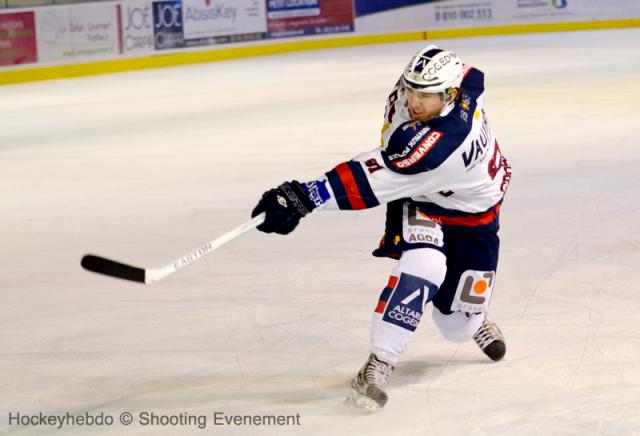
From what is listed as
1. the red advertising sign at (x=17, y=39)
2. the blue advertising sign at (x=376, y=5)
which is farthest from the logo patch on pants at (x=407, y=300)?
the blue advertising sign at (x=376, y=5)

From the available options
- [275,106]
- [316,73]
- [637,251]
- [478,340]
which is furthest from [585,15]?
[478,340]

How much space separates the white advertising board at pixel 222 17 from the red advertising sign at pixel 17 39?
238 cm

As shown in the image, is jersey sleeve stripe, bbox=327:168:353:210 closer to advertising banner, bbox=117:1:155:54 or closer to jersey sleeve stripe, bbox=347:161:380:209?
jersey sleeve stripe, bbox=347:161:380:209

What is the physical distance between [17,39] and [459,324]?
38.3 ft

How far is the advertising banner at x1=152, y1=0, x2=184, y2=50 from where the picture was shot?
1597 centimetres

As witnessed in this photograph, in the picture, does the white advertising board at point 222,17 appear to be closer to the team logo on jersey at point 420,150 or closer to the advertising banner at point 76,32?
the advertising banner at point 76,32

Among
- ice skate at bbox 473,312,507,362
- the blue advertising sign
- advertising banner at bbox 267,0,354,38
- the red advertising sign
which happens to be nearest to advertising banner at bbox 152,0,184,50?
advertising banner at bbox 267,0,354,38

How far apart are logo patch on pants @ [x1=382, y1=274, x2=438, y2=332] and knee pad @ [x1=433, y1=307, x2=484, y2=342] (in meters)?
0.33

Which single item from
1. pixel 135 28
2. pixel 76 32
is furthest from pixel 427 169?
pixel 135 28

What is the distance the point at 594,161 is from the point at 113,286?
12.2ft

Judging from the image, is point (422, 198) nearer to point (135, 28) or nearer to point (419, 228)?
point (419, 228)

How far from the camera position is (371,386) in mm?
3496

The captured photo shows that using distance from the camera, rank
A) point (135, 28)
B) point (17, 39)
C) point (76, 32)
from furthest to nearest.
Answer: point (135, 28) < point (76, 32) < point (17, 39)

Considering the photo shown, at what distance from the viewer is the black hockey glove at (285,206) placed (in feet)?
11.3
